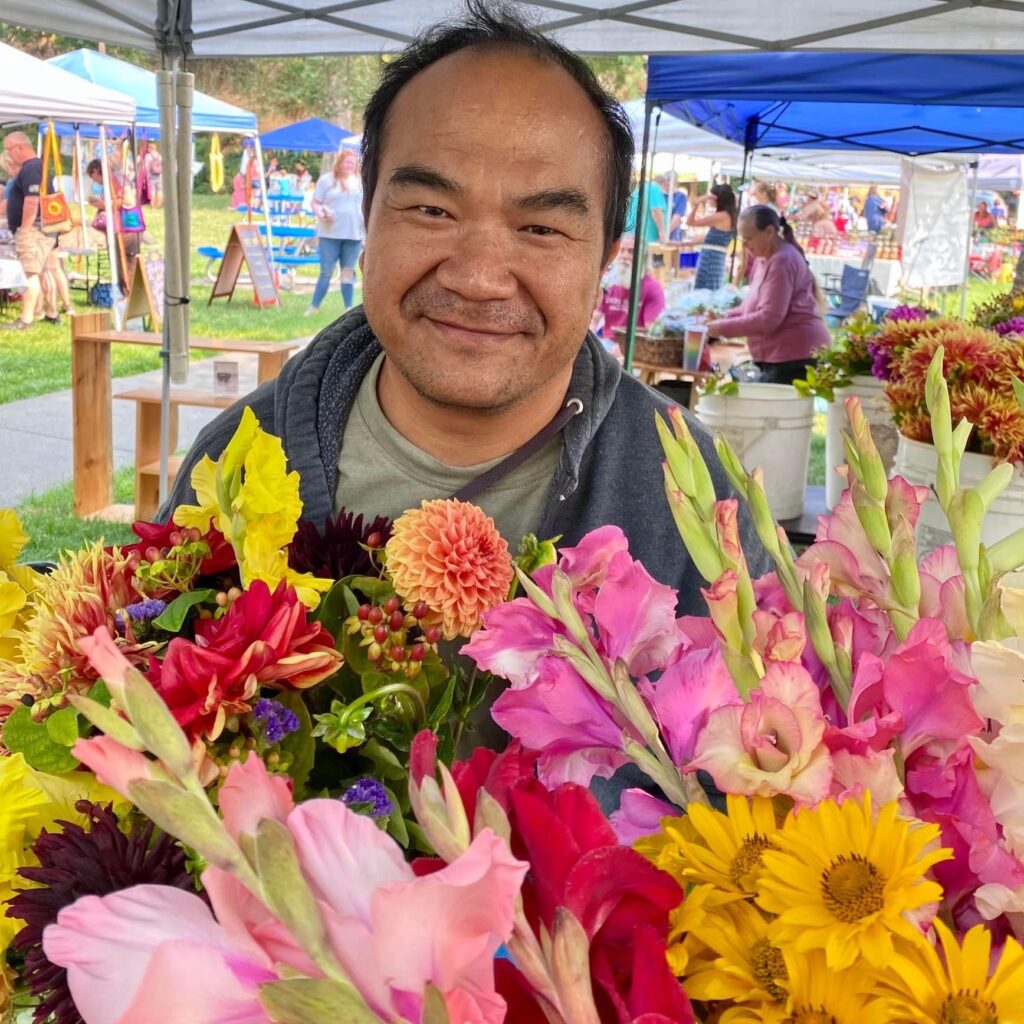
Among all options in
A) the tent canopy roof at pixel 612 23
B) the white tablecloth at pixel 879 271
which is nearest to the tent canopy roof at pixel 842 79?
the tent canopy roof at pixel 612 23

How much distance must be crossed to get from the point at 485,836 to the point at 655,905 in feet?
0.40

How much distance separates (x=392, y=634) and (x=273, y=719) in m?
0.11

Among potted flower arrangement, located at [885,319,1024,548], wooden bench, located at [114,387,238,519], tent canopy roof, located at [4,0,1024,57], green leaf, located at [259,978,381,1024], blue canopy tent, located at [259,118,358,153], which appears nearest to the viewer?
green leaf, located at [259,978,381,1024]

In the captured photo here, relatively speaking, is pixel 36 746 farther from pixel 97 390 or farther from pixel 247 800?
pixel 97 390

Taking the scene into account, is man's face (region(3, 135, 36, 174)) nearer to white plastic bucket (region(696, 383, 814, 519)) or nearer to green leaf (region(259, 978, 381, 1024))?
white plastic bucket (region(696, 383, 814, 519))

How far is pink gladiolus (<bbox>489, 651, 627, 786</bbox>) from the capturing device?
472 millimetres

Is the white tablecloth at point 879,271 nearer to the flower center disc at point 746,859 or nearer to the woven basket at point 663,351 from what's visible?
the woven basket at point 663,351

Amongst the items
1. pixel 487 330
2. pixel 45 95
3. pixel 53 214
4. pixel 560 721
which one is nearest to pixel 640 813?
pixel 560 721

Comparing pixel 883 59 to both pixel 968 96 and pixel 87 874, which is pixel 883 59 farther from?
pixel 87 874

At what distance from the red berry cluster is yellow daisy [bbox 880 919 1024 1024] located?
1.12 feet

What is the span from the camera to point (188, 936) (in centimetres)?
33

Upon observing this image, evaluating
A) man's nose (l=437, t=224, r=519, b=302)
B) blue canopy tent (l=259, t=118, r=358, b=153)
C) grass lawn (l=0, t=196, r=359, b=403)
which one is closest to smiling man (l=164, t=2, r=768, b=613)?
man's nose (l=437, t=224, r=519, b=302)

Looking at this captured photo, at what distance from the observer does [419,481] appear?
1.30 meters

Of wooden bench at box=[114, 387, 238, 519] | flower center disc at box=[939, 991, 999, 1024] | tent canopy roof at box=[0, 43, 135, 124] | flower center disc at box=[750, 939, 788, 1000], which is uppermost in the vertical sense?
tent canopy roof at box=[0, 43, 135, 124]
